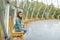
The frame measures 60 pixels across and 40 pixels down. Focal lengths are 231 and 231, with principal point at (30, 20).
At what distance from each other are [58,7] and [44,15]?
3.17 meters

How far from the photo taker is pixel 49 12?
24.8 m

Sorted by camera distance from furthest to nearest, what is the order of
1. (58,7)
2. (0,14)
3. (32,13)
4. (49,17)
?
(58,7), (49,17), (32,13), (0,14)

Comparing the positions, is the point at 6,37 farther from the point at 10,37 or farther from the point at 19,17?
the point at 19,17

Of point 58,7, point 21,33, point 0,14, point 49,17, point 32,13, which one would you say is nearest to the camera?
point 0,14


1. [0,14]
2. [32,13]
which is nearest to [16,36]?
[0,14]

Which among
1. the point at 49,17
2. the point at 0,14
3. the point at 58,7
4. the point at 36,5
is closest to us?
the point at 0,14

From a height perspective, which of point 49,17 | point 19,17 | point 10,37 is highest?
point 19,17

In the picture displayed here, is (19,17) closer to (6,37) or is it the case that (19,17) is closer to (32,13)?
(6,37)

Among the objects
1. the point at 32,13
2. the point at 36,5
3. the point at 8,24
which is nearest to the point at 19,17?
the point at 8,24

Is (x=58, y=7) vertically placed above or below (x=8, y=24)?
below

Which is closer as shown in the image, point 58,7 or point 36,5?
point 36,5

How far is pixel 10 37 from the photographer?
567cm

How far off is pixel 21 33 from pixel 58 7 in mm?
20440

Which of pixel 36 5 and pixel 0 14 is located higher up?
pixel 0 14
